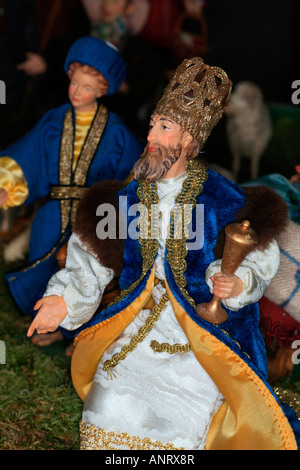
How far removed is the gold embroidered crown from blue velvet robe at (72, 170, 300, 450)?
25cm

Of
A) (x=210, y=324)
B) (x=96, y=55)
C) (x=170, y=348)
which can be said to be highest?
(x=96, y=55)

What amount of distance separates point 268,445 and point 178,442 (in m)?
0.32

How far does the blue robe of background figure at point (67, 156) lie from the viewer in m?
3.18

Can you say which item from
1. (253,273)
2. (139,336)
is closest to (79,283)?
(139,336)

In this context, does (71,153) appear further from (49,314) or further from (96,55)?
(49,314)

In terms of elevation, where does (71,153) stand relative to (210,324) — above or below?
above

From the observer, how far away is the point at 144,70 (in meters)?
4.84

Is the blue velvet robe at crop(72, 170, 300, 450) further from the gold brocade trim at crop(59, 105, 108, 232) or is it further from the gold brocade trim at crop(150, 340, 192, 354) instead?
the gold brocade trim at crop(59, 105, 108, 232)

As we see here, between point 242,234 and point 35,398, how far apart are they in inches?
60.0

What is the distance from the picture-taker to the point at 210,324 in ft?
7.83

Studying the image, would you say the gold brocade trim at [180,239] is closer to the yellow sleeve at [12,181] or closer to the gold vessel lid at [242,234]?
the gold vessel lid at [242,234]

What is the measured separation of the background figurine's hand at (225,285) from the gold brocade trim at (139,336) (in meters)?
0.30

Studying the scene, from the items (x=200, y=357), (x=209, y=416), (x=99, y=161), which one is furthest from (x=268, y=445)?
(x=99, y=161)

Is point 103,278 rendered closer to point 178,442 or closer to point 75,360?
point 75,360
